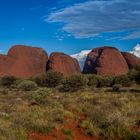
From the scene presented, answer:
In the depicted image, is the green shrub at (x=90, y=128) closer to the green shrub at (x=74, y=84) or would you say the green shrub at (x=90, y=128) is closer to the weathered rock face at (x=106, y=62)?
the green shrub at (x=74, y=84)

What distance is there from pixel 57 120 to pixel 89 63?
84248 millimetres

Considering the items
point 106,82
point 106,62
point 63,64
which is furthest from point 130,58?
point 106,82

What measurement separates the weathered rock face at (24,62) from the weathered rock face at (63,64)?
7.42 feet

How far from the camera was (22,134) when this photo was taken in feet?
39.9

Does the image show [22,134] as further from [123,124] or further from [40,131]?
[123,124]

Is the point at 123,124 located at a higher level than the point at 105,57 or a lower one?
lower

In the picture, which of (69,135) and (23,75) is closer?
(69,135)

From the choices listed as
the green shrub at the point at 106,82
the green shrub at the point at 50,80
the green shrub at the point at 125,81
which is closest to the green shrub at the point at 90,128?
the green shrub at the point at 125,81

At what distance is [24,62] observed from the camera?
93375 millimetres

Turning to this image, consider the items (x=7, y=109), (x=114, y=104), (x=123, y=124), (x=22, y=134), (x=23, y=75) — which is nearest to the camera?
(x=22, y=134)

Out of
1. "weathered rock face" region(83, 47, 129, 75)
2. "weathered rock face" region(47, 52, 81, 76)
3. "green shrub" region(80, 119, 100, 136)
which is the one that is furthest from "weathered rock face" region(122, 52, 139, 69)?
"green shrub" region(80, 119, 100, 136)

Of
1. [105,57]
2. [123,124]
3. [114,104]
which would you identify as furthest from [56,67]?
[123,124]

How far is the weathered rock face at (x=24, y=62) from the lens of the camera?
91.8m

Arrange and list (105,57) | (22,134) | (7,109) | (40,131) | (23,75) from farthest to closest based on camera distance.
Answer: (105,57) → (23,75) → (7,109) → (40,131) → (22,134)
